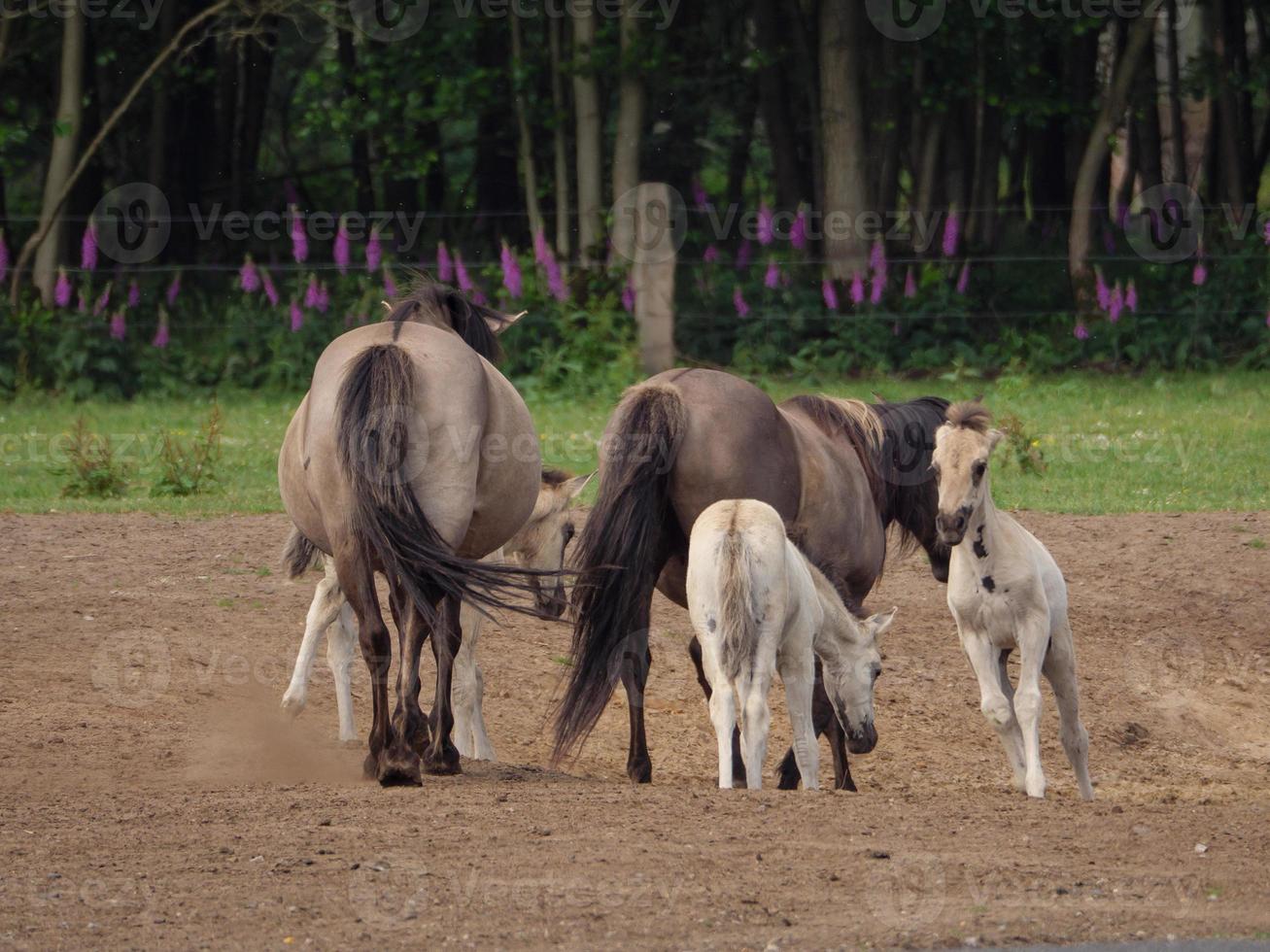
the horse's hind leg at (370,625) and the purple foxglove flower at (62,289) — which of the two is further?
the purple foxglove flower at (62,289)

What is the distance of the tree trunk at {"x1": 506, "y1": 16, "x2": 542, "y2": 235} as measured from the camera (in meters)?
18.8

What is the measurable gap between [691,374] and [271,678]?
8.73 ft

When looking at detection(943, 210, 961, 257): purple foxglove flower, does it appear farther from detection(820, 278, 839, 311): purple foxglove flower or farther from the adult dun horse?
the adult dun horse

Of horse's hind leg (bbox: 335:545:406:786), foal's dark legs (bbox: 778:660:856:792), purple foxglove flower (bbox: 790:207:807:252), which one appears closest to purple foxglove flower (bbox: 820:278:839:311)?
purple foxglove flower (bbox: 790:207:807:252)

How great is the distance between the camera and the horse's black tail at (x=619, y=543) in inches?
258

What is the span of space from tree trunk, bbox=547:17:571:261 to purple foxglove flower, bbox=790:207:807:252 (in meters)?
2.45

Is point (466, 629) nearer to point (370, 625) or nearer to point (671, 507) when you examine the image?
point (671, 507)

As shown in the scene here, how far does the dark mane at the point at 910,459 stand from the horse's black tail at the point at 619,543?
1316 millimetres

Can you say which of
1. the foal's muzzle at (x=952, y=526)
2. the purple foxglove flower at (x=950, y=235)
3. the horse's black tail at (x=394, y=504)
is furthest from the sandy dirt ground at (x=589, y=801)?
the purple foxglove flower at (x=950, y=235)

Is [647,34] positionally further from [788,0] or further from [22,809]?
[22,809]

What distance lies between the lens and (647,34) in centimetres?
1778

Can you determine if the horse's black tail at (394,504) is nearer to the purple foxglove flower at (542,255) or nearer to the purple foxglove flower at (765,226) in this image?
the purple foxglove flower at (542,255)

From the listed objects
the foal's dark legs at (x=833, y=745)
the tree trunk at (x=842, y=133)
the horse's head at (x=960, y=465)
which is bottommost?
the foal's dark legs at (x=833, y=745)


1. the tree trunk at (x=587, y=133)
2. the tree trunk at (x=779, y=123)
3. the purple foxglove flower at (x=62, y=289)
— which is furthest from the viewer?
the tree trunk at (x=779, y=123)
